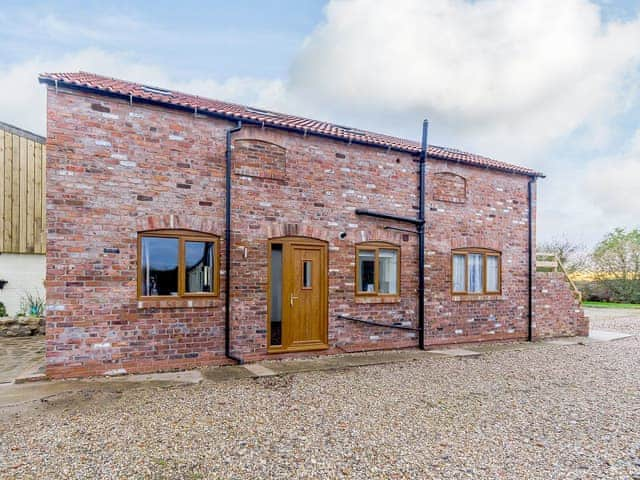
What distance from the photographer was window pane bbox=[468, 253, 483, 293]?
10.3 meters

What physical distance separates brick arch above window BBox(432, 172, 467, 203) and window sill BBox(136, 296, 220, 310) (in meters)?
5.85

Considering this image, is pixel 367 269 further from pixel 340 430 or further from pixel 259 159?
pixel 340 430

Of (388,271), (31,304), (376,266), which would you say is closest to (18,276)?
(31,304)

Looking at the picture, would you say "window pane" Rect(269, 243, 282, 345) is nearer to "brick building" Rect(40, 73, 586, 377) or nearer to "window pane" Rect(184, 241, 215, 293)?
"brick building" Rect(40, 73, 586, 377)

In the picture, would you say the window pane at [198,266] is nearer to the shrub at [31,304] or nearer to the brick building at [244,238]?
the brick building at [244,238]

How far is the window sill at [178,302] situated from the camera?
677 cm

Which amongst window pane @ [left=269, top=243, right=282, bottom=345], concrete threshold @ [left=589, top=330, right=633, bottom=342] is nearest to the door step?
window pane @ [left=269, top=243, right=282, bottom=345]

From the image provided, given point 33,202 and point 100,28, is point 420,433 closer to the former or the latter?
point 100,28

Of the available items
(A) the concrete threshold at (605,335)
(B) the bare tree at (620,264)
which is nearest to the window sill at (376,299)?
(A) the concrete threshold at (605,335)

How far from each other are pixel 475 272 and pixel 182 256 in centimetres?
734

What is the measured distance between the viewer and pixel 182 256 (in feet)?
23.3

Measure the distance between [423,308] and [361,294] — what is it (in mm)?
1694

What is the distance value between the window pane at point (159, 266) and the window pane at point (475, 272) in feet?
23.7

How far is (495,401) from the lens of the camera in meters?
5.57
